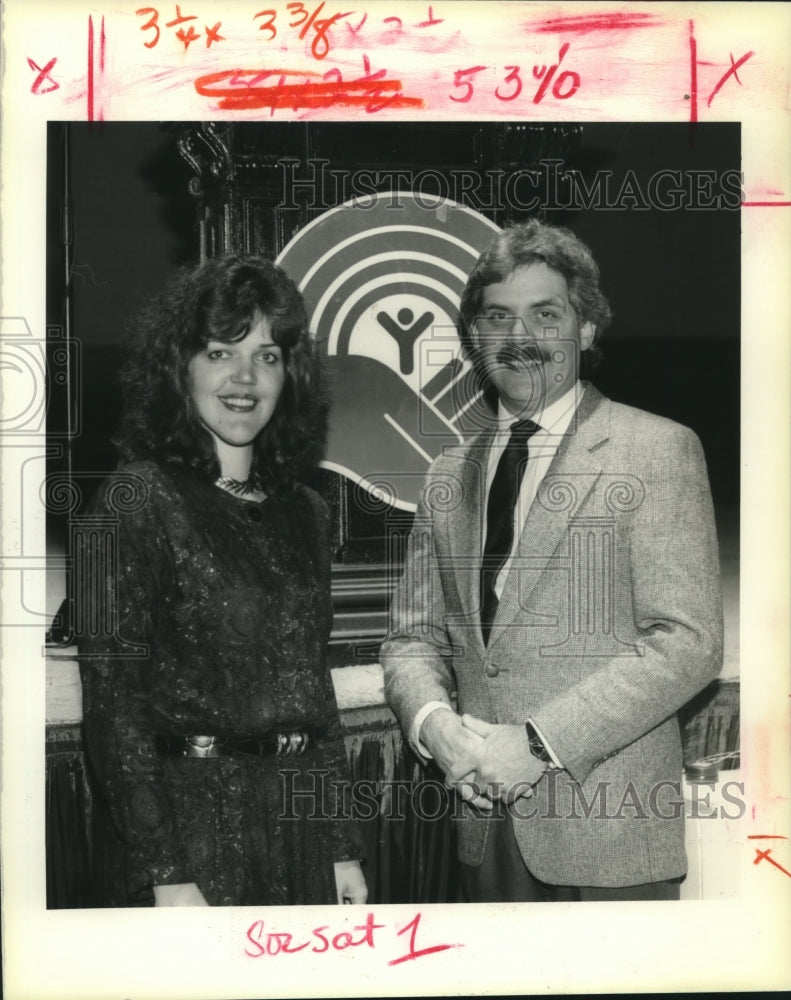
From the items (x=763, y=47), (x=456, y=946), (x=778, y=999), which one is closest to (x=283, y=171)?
(x=763, y=47)

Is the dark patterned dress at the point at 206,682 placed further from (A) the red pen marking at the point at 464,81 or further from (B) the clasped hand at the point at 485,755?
(A) the red pen marking at the point at 464,81

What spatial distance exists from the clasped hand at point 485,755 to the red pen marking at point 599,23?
1.79 meters

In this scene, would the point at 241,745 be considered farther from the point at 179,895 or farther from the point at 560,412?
the point at 560,412

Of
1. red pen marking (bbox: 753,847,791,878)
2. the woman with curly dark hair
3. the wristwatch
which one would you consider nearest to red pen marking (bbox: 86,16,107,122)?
the woman with curly dark hair

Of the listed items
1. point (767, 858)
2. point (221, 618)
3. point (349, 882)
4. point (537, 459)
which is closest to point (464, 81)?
point (537, 459)

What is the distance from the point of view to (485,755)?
8.57 ft

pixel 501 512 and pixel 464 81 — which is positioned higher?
pixel 464 81

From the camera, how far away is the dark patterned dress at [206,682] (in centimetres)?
239

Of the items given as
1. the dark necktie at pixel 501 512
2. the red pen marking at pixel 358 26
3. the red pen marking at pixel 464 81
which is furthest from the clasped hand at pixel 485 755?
the red pen marking at pixel 358 26

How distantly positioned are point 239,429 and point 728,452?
1279 mm

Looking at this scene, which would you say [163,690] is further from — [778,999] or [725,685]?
[778,999]

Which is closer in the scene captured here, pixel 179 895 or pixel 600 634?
pixel 179 895

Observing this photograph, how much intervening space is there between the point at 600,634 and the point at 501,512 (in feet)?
1.26

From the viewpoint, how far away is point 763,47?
2.88m
